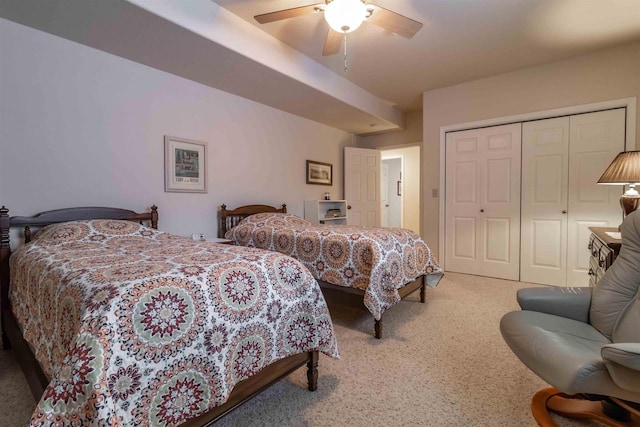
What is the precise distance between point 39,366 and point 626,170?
12.0 ft

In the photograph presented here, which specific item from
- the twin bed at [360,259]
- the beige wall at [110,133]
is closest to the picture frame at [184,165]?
the beige wall at [110,133]

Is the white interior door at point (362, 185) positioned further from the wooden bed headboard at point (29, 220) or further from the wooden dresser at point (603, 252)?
the wooden bed headboard at point (29, 220)

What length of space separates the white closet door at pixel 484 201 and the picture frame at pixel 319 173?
5.98 ft

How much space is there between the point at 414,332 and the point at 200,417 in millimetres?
1719

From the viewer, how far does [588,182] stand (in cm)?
326

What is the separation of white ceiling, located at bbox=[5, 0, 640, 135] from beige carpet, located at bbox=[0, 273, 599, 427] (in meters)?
2.38

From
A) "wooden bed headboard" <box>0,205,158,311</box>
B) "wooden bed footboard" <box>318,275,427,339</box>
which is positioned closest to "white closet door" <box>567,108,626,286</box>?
Result: "wooden bed footboard" <box>318,275,427,339</box>

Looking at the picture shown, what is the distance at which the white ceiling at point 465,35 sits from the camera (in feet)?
7.86

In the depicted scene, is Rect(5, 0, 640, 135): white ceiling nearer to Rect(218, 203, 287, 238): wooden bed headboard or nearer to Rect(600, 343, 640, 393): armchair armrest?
Rect(218, 203, 287, 238): wooden bed headboard

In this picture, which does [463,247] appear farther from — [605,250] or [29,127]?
[29,127]

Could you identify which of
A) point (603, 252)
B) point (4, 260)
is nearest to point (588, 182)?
point (603, 252)

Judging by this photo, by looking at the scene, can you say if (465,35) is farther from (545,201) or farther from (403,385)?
(403,385)

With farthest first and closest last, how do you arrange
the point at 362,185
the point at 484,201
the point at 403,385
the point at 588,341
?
the point at 362,185, the point at 484,201, the point at 403,385, the point at 588,341

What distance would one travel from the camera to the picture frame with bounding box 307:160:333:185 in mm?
4660
